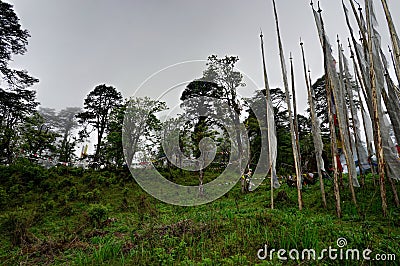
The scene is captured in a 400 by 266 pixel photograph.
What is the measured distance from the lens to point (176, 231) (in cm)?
405

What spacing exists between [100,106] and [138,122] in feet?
23.1

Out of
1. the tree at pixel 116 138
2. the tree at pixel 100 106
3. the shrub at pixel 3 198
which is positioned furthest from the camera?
the tree at pixel 100 106

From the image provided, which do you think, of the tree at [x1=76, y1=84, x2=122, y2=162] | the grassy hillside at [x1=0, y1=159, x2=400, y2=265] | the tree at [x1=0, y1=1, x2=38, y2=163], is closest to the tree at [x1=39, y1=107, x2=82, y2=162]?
the tree at [x1=76, y1=84, x2=122, y2=162]

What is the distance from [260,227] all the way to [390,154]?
102 inches

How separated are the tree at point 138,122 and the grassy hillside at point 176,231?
3.00 metres

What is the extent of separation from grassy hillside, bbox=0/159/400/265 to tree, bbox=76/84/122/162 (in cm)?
810

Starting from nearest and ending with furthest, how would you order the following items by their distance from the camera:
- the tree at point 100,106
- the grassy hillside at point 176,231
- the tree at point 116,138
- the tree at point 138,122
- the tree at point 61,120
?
the grassy hillside at point 176,231 → the tree at point 138,122 → the tree at point 116,138 → the tree at point 100,106 → the tree at point 61,120

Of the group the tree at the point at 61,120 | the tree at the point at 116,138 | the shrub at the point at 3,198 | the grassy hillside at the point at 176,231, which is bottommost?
the grassy hillside at the point at 176,231

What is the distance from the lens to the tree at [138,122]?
10930 mm

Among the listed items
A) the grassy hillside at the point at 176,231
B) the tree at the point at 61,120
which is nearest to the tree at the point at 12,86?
the grassy hillside at the point at 176,231

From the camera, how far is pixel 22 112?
1130 centimetres

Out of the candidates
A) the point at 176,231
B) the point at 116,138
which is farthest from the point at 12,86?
the point at 176,231

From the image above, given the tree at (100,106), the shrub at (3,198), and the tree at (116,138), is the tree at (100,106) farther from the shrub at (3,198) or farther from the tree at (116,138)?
the shrub at (3,198)

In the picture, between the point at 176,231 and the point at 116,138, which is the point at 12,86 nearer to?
the point at 116,138
